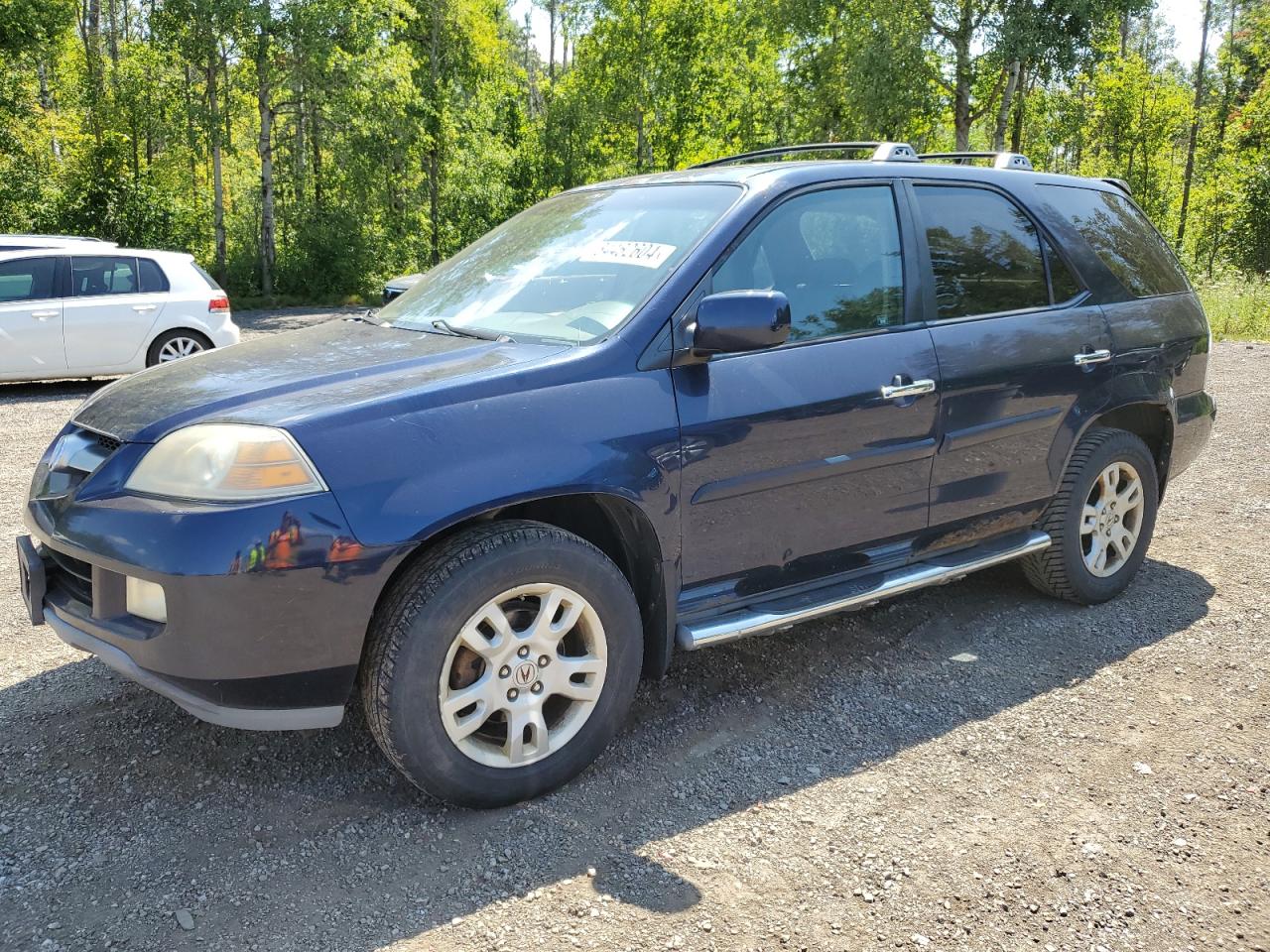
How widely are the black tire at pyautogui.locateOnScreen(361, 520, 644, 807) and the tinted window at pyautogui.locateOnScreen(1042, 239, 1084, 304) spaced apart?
8.22 feet

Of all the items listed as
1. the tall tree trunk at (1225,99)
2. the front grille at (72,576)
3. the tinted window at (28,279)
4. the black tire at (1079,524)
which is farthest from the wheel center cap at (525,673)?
the tall tree trunk at (1225,99)

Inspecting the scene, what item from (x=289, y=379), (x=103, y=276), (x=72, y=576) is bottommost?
(x=72, y=576)

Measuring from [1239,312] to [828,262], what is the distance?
61.9 feet

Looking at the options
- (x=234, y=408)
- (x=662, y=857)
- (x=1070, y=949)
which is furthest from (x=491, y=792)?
(x=1070, y=949)

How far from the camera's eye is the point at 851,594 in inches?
141

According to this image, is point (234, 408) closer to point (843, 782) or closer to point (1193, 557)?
point (843, 782)

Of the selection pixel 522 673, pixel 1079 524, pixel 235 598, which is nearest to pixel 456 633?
pixel 522 673

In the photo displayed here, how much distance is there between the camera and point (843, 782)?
124 inches

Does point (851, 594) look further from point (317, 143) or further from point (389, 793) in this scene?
point (317, 143)

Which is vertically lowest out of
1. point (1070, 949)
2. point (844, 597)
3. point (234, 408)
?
point (1070, 949)

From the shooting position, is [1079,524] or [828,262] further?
[1079,524]

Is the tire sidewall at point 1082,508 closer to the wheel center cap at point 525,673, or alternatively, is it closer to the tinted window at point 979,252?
the tinted window at point 979,252

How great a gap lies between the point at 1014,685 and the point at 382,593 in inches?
97.5

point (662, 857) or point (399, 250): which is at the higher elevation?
point (399, 250)
